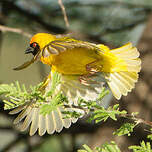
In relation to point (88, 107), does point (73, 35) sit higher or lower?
higher

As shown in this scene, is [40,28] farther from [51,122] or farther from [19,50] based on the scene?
[51,122]

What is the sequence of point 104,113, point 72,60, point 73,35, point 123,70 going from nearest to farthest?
point 104,113 → point 72,60 → point 123,70 → point 73,35

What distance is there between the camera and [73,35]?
6.08 ft

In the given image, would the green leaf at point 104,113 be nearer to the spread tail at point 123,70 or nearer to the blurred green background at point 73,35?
the spread tail at point 123,70

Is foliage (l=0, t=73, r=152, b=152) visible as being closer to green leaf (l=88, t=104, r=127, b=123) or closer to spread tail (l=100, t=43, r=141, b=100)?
green leaf (l=88, t=104, r=127, b=123)

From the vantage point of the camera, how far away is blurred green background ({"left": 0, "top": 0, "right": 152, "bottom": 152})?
5.88 ft

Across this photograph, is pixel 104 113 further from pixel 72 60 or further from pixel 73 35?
pixel 73 35

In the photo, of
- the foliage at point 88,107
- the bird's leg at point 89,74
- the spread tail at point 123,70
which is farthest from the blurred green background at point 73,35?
the foliage at point 88,107

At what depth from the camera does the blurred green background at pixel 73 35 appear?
1.79m

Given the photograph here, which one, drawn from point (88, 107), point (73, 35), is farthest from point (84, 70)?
point (73, 35)

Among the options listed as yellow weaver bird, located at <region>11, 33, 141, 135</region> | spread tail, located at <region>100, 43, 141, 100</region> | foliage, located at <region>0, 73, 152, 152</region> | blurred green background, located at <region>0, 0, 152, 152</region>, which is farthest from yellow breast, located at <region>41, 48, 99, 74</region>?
blurred green background, located at <region>0, 0, 152, 152</region>

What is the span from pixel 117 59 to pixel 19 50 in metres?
1.00

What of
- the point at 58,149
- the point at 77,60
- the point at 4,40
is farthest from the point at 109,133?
the point at 4,40

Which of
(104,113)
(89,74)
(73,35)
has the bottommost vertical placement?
(104,113)
